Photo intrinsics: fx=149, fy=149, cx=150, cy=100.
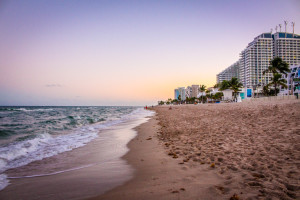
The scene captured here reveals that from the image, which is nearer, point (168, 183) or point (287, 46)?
point (168, 183)

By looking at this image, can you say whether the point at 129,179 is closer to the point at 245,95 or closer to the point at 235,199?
the point at 235,199

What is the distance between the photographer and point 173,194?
263 centimetres

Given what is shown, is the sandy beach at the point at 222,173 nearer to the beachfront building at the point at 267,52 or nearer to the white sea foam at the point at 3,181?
the white sea foam at the point at 3,181

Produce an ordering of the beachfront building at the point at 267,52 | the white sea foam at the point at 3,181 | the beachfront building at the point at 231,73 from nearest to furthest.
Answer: the white sea foam at the point at 3,181, the beachfront building at the point at 267,52, the beachfront building at the point at 231,73

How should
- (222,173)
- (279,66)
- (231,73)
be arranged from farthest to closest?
(231,73) → (279,66) → (222,173)

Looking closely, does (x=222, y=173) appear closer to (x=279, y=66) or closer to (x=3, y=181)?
(x=3, y=181)

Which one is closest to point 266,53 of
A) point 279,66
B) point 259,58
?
point 259,58

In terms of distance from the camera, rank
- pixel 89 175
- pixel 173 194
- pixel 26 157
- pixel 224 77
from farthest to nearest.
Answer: pixel 224 77 → pixel 26 157 → pixel 89 175 → pixel 173 194

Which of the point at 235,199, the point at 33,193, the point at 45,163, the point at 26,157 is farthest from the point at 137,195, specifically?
the point at 26,157

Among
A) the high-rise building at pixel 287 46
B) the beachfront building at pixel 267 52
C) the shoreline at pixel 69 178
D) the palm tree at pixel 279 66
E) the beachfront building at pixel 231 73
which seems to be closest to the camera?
the shoreline at pixel 69 178

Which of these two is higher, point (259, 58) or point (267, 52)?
point (267, 52)

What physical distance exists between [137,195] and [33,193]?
7.31 ft

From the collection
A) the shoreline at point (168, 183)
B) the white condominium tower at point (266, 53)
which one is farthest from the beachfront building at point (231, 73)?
the shoreline at point (168, 183)

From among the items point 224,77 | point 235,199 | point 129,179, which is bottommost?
point 129,179
